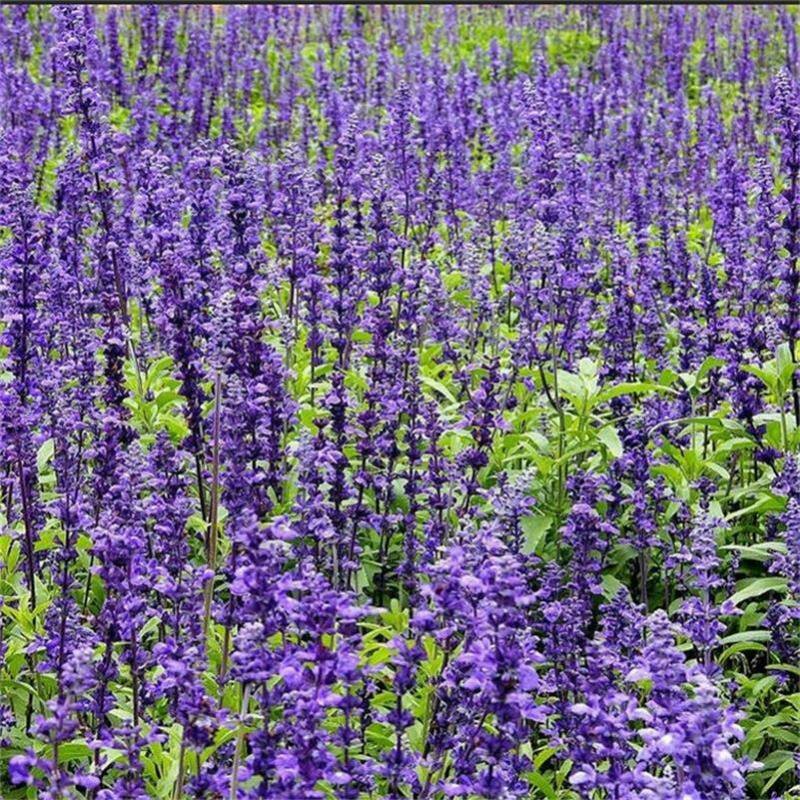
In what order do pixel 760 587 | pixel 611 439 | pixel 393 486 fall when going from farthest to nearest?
pixel 393 486, pixel 611 439, pixel 760 587

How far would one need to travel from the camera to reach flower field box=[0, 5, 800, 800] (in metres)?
3.65

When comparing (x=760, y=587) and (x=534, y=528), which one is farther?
(x=534, y=528)

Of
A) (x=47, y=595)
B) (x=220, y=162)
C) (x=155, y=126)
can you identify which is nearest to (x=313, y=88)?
(x=155, y=126)

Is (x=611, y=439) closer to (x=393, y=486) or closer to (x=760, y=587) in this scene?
(x=760, y=587)

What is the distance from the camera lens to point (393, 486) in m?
6.58

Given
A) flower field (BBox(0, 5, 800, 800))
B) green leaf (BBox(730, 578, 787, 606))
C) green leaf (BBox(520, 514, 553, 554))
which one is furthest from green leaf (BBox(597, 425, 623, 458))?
green leaf (BBox(730, 578, 787, 606))

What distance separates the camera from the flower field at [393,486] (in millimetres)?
3650

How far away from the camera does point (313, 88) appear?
60.0 ft

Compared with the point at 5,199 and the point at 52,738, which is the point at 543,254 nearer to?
the point at 5,199

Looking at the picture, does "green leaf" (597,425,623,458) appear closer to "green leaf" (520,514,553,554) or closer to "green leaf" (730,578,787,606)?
"green leaf" (520,514,553,554)

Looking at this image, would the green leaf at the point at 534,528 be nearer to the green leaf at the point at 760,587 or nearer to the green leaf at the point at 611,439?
the green leaf at the point at 611,439

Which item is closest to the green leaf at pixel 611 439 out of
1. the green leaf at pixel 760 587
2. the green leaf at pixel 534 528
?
the green leaf at pixel 534 528

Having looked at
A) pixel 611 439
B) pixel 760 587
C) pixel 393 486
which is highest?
pixel 611 439

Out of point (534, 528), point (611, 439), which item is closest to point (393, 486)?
point (534, 528)
